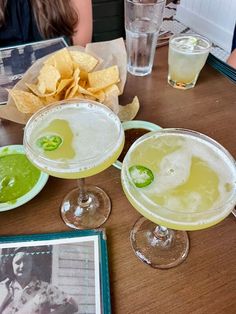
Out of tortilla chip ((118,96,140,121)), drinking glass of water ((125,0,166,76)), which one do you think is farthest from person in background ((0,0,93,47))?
tortilla chip ((118,96,140,121))

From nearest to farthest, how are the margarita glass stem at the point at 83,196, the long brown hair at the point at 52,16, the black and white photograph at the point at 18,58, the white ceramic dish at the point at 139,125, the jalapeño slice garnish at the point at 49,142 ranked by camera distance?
1. the jalapeño slice garnish at the point at 49,142
2. the margarita glass stem at the point at 83,196
3. the white ceramic dish at the point at 139,125
4. the black and white photograph at the point at 18,58
5. the long brown hair at the point at 52,16

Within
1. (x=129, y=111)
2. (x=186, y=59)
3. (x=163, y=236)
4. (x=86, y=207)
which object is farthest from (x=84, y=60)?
(x=163, y=236)

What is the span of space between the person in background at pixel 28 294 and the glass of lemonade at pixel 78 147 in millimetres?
131

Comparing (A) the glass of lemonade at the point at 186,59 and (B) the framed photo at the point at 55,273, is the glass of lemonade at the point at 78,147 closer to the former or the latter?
(B) the framed photo at the point at 55,273

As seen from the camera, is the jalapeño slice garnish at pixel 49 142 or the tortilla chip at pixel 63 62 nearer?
the jalapeño slice garnish at pixel 49 142

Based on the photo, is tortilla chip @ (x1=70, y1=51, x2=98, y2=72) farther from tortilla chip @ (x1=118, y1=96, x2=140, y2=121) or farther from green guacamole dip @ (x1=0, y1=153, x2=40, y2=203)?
green guacamole dip @ (x1=0, y1=153, x2=40, y2=203)

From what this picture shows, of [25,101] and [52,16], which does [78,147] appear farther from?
[52,16]

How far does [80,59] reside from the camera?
913 millimetres

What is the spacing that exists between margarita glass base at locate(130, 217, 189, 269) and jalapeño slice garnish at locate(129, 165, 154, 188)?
158mm

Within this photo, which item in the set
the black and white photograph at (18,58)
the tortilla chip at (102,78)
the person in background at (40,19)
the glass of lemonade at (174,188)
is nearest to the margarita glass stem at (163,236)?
the glass of lemonade at (174,188)

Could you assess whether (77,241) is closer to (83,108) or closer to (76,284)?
(76,284)

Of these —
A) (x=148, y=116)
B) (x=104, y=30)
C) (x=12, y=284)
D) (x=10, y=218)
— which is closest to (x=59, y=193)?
(x=10, y=218)

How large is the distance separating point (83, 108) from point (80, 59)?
0.27m

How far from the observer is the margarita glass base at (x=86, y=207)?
0.67m
